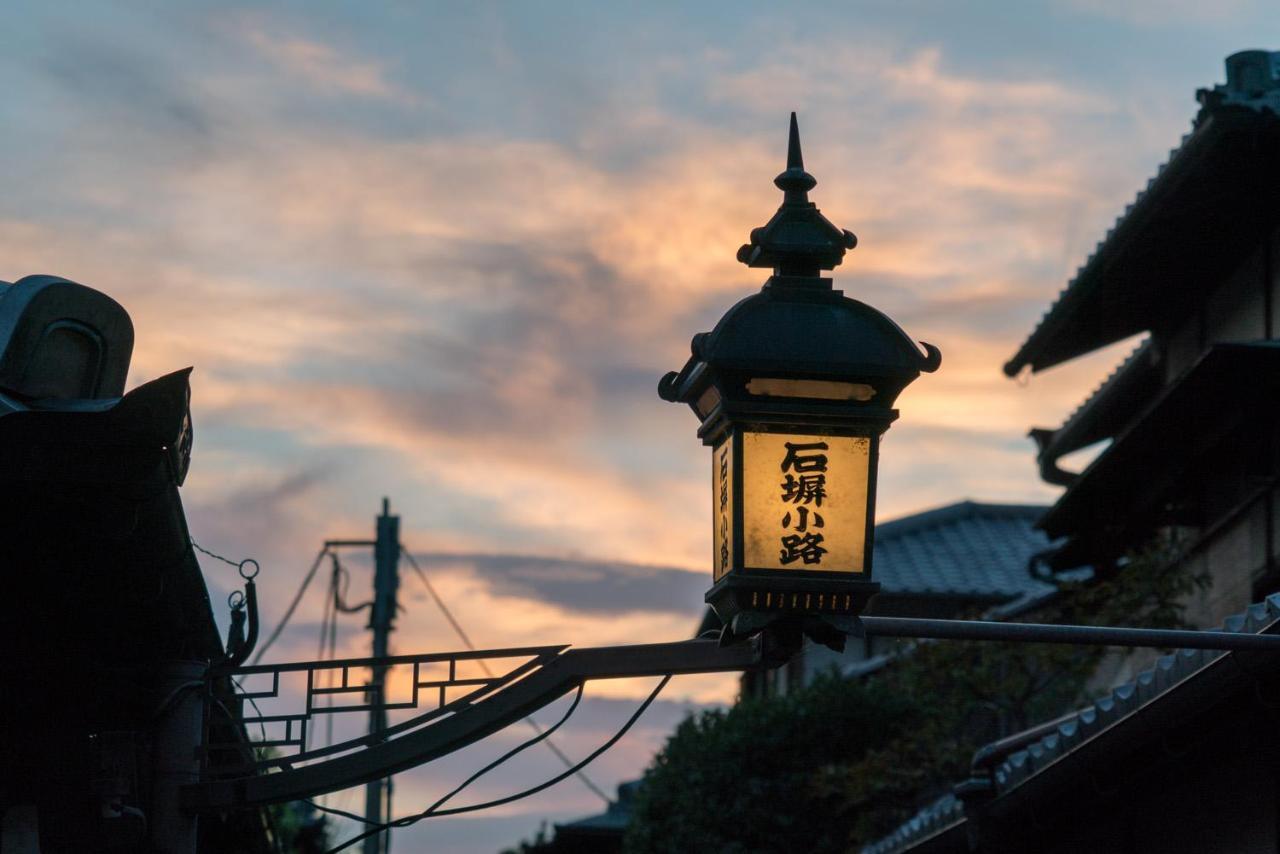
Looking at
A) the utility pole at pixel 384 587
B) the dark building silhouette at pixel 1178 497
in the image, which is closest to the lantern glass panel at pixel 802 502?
the dark building silhouette at pixel 1178 497

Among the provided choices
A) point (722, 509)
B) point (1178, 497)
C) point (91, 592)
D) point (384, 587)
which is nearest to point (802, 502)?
point (722, 509)

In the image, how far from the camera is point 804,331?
260 inches

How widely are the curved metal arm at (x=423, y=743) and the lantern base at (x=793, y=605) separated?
7.45 ft

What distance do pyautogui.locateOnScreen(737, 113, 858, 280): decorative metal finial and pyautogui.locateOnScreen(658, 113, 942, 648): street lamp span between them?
0.37ft

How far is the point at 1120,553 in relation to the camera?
25.4 m

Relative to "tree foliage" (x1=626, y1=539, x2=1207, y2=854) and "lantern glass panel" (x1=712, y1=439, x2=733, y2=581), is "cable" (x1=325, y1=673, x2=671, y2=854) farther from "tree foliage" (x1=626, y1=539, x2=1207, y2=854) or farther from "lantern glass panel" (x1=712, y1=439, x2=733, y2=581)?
"tree foliage" (x1=626, y1=539, x2=1207, y2=854)

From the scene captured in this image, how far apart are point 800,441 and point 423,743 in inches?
133

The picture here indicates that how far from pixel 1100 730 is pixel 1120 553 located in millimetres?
14339

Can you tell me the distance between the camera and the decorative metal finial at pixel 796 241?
6848 mm

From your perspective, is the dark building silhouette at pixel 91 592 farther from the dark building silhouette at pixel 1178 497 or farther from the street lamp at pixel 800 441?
the dark building silhouette at pixel 1178 497

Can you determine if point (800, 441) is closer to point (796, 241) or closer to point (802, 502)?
point (802, 502)

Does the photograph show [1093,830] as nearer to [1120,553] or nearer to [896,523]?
[1120,553]

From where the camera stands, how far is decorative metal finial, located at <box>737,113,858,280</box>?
22.5 feet

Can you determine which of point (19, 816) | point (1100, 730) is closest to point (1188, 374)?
point (1100, 730)
